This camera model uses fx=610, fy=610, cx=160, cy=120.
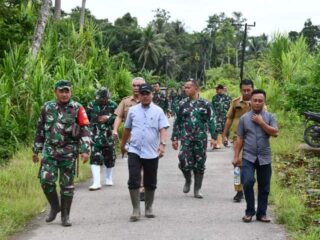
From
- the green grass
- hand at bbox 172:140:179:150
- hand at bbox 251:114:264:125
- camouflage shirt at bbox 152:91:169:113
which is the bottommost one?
the green grass

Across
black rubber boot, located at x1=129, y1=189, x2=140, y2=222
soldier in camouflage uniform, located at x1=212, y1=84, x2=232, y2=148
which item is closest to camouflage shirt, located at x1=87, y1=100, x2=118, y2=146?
black rubber boot, located at x1=129, y1=189, x2=140, y2=222

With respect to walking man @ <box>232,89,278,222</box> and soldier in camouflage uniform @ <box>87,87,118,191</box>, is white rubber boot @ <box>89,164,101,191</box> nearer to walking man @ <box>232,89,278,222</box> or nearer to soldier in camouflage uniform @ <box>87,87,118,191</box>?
soldier in camouflage uniform @ <box>87,87,118,191</box>

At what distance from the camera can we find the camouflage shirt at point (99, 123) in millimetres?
10625

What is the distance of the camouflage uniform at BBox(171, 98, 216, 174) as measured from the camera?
9.49 meters

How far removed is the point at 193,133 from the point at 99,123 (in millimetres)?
1938

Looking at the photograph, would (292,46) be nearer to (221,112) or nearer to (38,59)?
(221,112)

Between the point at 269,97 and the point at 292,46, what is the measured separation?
7.38 ft

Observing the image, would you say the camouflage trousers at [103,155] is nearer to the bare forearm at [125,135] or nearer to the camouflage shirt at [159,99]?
the bare forearm at [125,135]

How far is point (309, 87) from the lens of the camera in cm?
1608

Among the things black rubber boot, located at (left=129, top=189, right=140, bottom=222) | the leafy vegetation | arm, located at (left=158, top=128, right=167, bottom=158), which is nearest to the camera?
black rubber boot, located at (left=129, top=189, right=140, bottom=222)

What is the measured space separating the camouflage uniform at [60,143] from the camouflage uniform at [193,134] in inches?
96.8

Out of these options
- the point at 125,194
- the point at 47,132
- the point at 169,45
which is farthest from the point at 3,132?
the point at 169,45

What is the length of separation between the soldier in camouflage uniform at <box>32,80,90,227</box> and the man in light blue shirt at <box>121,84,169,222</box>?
2.34ft

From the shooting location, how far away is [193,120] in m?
9.54
